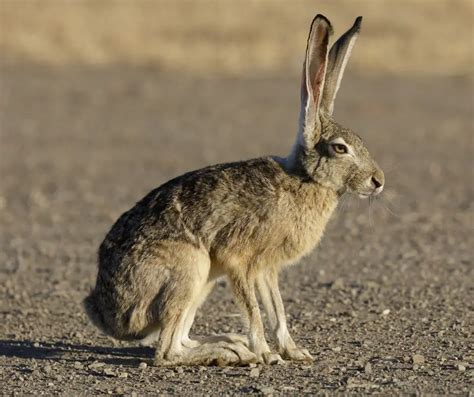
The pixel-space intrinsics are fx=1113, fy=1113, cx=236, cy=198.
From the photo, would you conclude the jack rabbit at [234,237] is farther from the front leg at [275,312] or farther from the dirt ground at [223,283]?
the dirt ground at [223,283]

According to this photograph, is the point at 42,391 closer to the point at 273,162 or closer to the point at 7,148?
the point at 273,162

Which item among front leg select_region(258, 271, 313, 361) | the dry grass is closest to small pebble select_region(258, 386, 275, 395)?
front leg select_region(258, 271, 313, 361)

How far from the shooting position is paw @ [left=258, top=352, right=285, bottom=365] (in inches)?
251

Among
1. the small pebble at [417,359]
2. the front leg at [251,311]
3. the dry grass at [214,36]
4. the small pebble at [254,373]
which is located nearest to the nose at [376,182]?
the front leg at [251,311]

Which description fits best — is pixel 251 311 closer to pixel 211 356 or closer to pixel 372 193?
pixel 211 356

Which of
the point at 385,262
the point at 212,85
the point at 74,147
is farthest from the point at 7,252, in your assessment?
the point at 212,85

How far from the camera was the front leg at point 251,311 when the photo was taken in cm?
636

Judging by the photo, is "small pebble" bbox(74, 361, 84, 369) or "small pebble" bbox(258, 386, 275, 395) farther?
"small pebble" bbox(74, 361, 84, 369)

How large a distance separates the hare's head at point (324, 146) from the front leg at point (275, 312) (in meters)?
0.66

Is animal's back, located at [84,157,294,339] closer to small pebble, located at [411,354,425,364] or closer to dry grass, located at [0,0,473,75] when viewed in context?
small pebble, located at [411,354,425,364]

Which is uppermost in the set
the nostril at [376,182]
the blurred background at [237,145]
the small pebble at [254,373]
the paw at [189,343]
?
the nostril at [376,182]

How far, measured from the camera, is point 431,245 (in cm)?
1070

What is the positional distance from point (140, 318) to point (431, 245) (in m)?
5.03

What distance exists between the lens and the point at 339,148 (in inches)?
256
